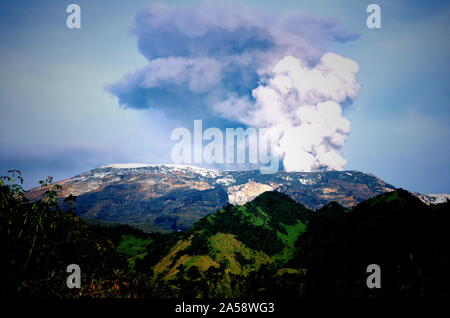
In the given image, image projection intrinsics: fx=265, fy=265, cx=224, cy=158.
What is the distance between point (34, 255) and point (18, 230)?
1003 millimetres

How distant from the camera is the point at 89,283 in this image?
402 inches

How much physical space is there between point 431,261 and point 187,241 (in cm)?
16541

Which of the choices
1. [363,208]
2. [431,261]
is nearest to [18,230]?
[431,261]

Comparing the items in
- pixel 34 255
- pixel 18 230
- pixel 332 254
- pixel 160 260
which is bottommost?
pixel 160 260

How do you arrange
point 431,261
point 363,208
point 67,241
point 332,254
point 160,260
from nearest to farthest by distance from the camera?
point 67,241, point 431,261, point 332,254, point 363,208, point 160,260

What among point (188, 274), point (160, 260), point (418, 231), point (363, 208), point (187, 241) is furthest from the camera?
point (187, 241)

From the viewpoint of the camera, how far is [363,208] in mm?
162250

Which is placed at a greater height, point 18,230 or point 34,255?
point 18,230
